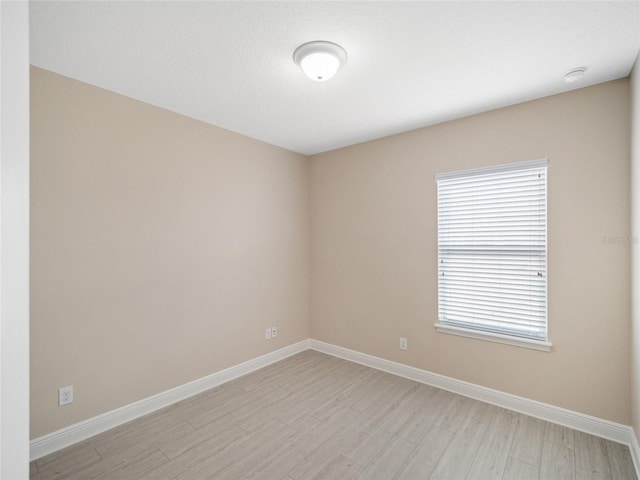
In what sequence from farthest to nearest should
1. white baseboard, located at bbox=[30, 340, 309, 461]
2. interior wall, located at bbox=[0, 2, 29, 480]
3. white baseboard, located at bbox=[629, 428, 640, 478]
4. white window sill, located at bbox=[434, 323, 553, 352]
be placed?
white window sill, located at bbox=[434, 323, 553, 352], white baseboard, located at bbox=[30, 340, 309, 461], white baseboard, located at bbox=[629, 428, 640, 478], interior wall, located at bbox=[0, 2, 29, 480]

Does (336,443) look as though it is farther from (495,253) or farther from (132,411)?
(495,253)

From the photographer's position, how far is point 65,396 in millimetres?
2211

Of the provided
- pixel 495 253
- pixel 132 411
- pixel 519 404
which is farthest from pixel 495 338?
pixel 132 411

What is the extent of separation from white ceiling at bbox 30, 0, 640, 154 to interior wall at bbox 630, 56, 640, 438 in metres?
0.25

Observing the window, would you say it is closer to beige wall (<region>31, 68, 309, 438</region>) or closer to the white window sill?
the white window sill

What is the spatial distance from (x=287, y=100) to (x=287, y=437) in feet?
8.86

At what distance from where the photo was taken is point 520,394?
104 inches

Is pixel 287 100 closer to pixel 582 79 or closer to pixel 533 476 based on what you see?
pixel 582 79

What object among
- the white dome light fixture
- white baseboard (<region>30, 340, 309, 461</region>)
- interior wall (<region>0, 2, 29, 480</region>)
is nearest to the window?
the white dome light fixture

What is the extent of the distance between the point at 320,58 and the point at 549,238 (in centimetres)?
225

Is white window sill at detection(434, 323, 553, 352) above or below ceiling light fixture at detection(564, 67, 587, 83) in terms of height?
below

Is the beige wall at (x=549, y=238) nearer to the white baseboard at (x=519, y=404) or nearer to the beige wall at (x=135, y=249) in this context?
the white baseboard at (x=519, y=404)

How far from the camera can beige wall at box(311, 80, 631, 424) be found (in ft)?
7.48

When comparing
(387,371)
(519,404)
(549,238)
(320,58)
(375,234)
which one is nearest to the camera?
(320,58)
